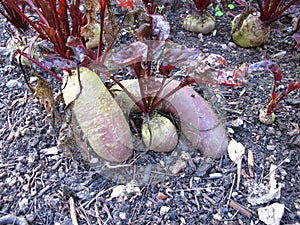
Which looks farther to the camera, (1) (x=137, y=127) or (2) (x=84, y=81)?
(1) (x=137, y=127)

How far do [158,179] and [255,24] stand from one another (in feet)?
3.45

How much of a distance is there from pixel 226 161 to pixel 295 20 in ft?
3.71

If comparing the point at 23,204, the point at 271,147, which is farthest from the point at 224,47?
the point at 23,204

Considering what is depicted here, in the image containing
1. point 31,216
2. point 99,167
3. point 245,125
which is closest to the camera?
point 31,216

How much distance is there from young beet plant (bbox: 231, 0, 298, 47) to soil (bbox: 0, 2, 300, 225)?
0.40 meters

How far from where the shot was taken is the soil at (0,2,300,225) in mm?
1188

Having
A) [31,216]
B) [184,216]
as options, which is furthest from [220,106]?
[31,216]

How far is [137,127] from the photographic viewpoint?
1.39 metres

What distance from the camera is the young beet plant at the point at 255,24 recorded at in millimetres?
1782

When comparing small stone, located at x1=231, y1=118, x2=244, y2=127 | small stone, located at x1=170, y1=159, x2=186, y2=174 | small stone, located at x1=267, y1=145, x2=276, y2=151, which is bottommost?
small stone, located at x1=267, y1=145, x2=276, y2=151

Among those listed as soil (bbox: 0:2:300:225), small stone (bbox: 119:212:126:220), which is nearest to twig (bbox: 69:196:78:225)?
soil (bbox: 0:2:300:225)

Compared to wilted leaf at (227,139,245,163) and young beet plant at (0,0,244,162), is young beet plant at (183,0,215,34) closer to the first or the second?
young beet plant at (0,0,244,162)

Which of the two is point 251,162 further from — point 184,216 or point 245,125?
point 184,216

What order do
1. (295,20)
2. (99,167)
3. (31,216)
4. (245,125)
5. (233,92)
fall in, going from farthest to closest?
(295,20), (233,92), (245,125), (99,167), (31,216)
